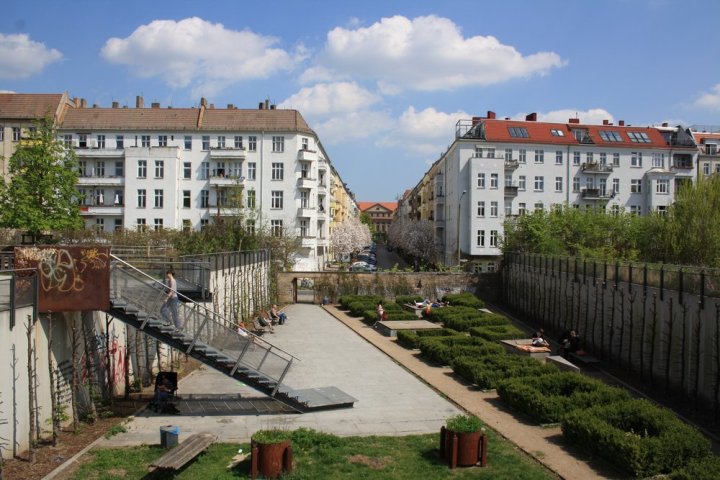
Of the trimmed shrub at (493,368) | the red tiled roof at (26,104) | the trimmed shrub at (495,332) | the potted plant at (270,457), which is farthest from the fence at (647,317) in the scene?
the red tiled roof at (26,104)

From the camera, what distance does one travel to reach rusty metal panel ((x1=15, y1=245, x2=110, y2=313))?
52.2ft

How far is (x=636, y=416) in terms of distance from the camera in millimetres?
15320

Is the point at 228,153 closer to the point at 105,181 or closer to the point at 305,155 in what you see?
the point at 305,155

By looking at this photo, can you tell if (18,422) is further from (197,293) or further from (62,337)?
(197,293)

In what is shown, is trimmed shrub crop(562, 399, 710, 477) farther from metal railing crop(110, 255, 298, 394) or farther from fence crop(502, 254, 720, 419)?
metal railing crop(110, 255, 298, 394)

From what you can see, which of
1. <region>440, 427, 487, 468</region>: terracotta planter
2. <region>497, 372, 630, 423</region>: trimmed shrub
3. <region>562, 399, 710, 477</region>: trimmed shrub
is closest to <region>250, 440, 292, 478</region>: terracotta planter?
<region>440, 427, 487, 468</region>: terracotta planter

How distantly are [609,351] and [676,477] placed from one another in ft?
58.0

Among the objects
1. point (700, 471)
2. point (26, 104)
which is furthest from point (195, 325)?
point (26, 104)

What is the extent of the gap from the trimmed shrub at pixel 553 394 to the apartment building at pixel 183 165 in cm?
4374

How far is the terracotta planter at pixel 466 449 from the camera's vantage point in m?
13.7

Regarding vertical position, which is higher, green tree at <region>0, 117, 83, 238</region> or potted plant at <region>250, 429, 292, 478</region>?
green tree at <region>0, 117, 83, 238</region>

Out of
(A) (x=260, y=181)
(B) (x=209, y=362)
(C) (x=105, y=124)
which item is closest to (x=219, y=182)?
(A) (x=260, y=181)

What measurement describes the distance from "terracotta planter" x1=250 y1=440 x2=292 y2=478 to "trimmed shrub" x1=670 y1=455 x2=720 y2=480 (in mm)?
7942

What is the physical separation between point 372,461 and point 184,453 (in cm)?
416
